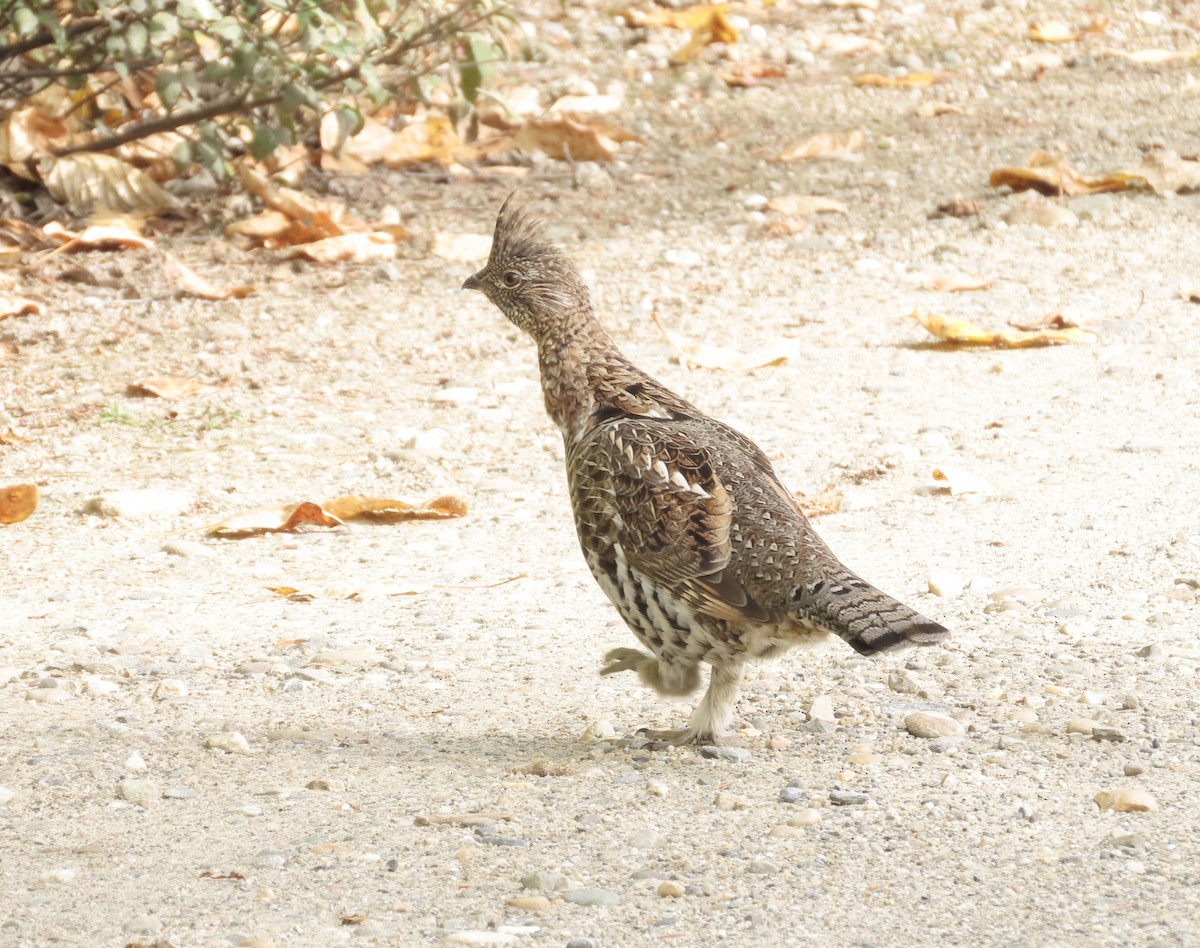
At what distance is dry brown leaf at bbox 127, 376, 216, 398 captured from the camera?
7453mm

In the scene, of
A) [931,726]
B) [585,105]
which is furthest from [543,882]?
[585,105]

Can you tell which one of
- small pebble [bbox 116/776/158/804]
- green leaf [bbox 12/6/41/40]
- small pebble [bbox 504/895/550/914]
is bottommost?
small pebble [bbox 116/776/158/804]

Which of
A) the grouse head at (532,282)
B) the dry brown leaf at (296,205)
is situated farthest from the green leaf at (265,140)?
the grouse head at (532,282)

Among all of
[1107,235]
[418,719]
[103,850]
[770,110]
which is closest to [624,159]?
[770,110]

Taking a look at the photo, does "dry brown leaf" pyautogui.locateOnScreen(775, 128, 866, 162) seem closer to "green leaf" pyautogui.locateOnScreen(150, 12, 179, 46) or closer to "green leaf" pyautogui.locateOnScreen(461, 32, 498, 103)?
"green leaf" pyautogui.locateOnScreen(461, 32, 498, 103)

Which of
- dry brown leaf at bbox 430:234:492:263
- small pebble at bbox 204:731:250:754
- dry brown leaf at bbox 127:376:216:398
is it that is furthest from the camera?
dry brown leaf at bbox 430:234:492:263

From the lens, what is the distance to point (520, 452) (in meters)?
7.05

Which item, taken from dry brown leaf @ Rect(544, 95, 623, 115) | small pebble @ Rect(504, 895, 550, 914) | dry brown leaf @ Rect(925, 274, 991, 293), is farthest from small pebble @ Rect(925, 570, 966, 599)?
dry brown leaf @ Rect(544, 95, 623, 115)

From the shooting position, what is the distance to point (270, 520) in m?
6.16

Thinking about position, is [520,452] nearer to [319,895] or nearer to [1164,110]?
[319,895]

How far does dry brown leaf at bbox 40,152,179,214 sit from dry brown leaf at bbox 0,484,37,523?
354 centimetres

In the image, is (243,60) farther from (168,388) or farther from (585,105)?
(585,105)

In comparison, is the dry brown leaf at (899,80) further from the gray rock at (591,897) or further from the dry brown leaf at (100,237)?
the gray rock at (591,897)

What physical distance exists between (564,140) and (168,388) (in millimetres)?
3801
